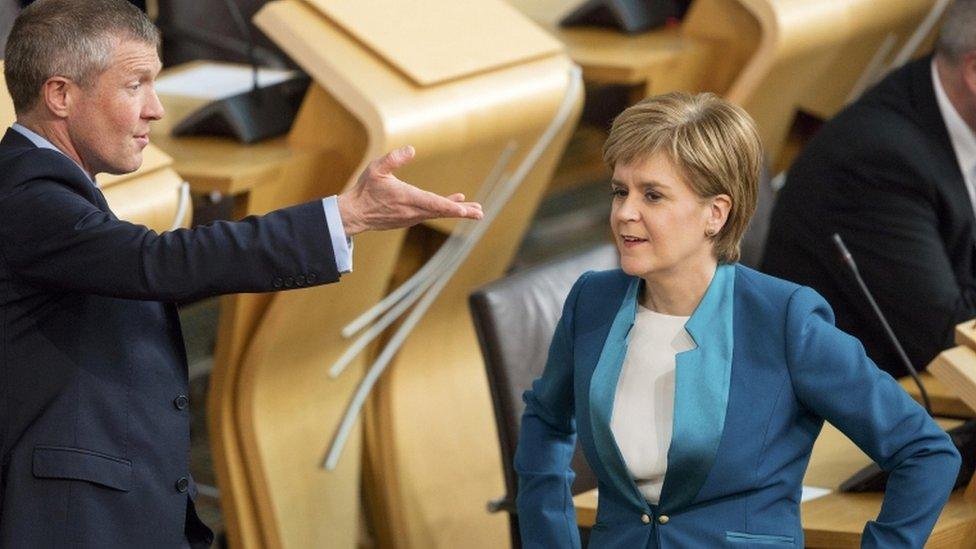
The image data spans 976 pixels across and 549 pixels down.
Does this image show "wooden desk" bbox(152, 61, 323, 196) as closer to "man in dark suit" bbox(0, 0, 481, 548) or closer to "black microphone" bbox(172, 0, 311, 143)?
"black microphone" bbox(172, 0, 311, 143)

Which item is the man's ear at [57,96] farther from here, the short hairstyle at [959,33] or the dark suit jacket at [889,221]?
the short hairstyle at [959,33]

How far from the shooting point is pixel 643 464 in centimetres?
197

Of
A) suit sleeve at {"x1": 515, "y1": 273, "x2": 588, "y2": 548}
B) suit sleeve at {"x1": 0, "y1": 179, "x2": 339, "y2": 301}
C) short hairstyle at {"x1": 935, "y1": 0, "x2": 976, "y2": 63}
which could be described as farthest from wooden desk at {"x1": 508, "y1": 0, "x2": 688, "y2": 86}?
suit sleeve at {"x1": 0, "y1": 179, "x2": 339, "y2": 301}

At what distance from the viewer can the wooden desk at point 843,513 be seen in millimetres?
2180

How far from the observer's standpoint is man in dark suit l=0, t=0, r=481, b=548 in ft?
5.88

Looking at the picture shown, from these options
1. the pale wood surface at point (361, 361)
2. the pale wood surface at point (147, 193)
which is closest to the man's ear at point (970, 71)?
the pale wood surface at point (361, 361)

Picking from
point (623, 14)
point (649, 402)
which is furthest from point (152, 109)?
point (623, 14)

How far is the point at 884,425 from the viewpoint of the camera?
6.15ft

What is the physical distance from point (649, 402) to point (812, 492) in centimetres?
48

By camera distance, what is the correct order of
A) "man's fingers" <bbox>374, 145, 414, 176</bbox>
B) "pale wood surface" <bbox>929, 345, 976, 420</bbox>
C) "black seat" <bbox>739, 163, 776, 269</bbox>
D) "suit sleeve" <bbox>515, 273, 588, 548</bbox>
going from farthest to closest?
"black seat" <bbox>739, 163, 776, 269</bbox>
"pale wood surface" <bbox>929, 345, 976, 420</bbox>
"suit sleeve" <bbox>515, 273, 588, 548</bbox>
"man's fingers" <bbox>374, 145, 414, 176</bbox>

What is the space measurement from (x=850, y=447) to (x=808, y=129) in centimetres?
181

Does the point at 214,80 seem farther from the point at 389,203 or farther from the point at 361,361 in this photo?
the point at 389,203

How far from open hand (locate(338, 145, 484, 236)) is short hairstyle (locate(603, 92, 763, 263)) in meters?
0.24

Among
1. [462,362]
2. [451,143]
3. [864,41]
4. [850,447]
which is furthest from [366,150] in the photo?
[864,41]
